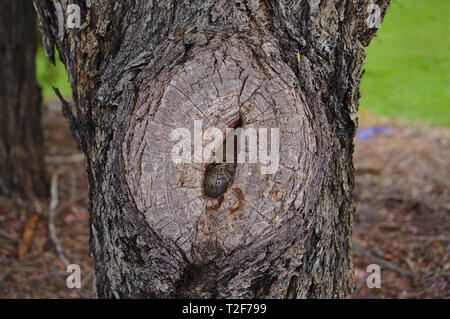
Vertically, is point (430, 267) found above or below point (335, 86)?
below

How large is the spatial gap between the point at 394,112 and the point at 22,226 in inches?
230

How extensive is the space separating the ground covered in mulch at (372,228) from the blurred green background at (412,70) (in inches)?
52.0

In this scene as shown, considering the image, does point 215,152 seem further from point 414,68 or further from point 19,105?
point 414,68

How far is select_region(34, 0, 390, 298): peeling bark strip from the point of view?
1.73 metres

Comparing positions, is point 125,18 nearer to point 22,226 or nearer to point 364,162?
point 22,226

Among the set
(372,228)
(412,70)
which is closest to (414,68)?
(412,70)

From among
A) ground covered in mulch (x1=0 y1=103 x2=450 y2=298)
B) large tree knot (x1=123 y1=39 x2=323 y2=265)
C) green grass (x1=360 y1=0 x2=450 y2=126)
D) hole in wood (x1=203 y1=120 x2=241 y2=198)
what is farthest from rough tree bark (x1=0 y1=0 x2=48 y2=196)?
green grass (x1=360 y1=0 x2=450 y2=126)

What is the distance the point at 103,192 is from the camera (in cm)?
199

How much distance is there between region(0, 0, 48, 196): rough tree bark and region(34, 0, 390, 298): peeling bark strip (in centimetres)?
245

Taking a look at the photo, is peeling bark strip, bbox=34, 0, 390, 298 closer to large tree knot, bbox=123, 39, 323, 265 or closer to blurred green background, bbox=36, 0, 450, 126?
large tree knot, bbox=123, 39, 323, 265

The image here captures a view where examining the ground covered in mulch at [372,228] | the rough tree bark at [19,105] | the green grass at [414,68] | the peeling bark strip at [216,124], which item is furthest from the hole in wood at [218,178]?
the green grass at [414,68]

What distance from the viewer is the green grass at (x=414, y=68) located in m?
7.31

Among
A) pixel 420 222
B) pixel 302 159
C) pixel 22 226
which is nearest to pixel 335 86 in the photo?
pixel 302 159

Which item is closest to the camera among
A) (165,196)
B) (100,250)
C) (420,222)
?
(165,196)
